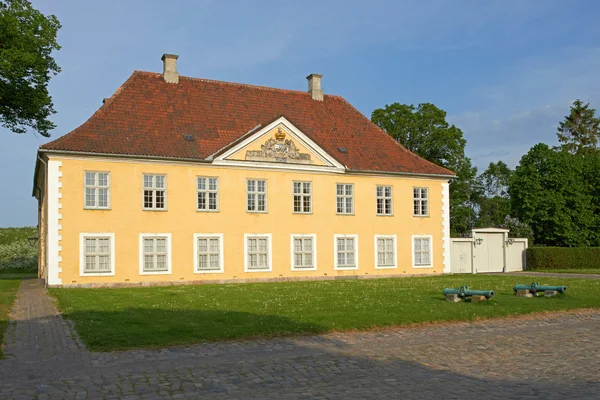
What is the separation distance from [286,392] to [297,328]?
4840 mm

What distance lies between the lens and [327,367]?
998 cm

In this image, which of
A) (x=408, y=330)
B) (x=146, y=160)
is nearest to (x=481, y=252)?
(x=146, y=160)

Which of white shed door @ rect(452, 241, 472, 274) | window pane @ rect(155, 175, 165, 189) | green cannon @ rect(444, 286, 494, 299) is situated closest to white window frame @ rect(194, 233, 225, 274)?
window pane @ rect(155, 175, 165, 189)

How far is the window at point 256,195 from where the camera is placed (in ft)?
100

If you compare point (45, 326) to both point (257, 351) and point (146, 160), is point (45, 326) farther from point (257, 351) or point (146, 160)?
point (146, 160)

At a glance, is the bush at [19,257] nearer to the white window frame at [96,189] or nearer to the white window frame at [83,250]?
the white window frame at [83,250]

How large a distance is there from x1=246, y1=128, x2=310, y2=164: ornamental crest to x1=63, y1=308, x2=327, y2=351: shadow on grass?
15.4m

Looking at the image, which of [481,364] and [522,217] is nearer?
[481,364]

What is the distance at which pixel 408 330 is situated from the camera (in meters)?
13.8

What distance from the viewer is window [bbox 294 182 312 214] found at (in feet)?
104

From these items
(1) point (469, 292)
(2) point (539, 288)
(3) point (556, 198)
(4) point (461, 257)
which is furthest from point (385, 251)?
(3) point (556, 198)

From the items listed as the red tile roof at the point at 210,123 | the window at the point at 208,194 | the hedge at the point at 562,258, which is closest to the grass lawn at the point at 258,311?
the window at the point at 208,194

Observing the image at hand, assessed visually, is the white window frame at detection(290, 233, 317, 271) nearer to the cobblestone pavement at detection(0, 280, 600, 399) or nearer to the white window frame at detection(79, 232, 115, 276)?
the white window frame at detection(79, 232, 115, 276)

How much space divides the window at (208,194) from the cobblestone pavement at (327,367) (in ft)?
52.0
